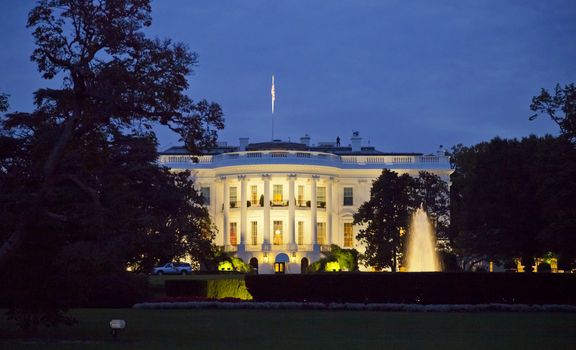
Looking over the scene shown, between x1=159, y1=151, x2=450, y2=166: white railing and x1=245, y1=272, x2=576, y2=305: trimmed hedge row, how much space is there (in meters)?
48.7

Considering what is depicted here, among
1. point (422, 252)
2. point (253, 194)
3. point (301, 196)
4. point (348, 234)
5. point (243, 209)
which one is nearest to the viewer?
point (422, 252)

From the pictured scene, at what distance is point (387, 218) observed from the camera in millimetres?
63281

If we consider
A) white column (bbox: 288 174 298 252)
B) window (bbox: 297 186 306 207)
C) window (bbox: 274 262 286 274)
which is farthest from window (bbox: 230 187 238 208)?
window (bbox: 274 262 286 274)

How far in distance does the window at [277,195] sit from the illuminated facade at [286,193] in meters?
0.09

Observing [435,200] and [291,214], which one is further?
[291,214]

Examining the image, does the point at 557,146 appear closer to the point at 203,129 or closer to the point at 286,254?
the point at 203,129

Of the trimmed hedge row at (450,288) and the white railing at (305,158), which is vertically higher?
the white railing at (305,158)

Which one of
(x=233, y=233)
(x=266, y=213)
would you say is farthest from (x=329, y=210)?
(x=233, y=233)

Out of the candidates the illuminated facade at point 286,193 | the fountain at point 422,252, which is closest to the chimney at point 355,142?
the illuminated facade at point 286,193

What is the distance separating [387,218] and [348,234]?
25.0 m

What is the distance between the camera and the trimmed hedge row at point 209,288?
40.7 meters

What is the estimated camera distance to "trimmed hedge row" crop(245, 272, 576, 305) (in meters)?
34.5

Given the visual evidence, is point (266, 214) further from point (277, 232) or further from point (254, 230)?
point (254, 230)

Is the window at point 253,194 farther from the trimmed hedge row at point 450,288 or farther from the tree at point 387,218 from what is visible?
the trimmed hedge row at point 450,288
